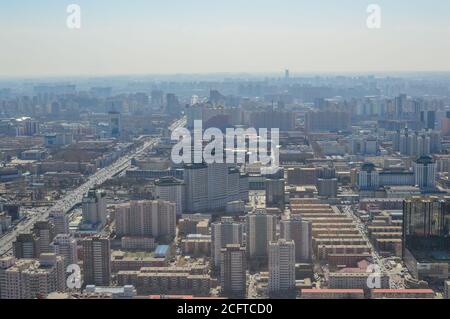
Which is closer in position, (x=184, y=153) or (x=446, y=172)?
(x=446, y=172)

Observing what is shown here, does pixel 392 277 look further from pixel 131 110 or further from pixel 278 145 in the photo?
pixel 131 110

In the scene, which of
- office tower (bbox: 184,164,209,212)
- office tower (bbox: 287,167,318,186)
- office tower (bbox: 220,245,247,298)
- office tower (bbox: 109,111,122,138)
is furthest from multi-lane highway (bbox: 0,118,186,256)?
office tower (bbox: 287,167,318,186)

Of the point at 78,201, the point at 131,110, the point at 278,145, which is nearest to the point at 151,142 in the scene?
the point at 278,145

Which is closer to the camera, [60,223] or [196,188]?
[60,223]

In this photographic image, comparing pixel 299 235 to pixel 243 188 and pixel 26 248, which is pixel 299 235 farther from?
pixel 243 188

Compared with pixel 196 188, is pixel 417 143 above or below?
above

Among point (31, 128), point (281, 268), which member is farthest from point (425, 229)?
point (31, 128)
